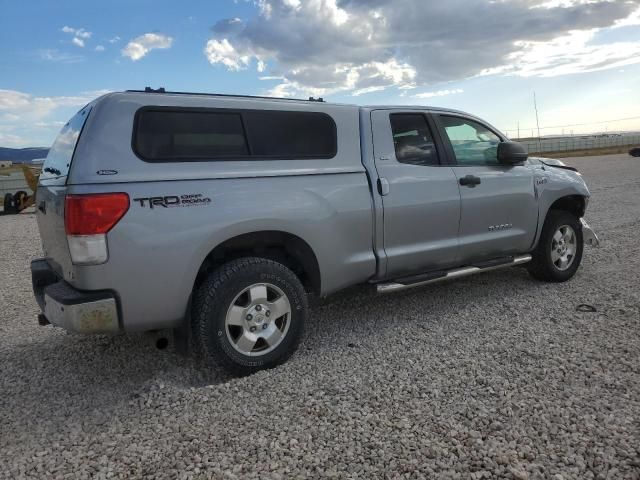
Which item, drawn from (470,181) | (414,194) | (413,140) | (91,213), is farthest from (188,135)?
(470,181)

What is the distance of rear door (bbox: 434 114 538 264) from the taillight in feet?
9.90

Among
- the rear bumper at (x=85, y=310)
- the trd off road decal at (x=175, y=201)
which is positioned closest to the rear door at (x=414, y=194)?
the trd off road decal at (x=175, y=201)

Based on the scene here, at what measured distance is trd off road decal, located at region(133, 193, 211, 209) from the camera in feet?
9.91

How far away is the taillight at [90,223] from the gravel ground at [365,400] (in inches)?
38.7

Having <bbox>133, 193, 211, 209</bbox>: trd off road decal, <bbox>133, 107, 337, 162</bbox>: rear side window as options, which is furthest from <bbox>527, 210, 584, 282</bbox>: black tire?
<bbox>133, 193, 211, 209</bbox>: trd off road decal

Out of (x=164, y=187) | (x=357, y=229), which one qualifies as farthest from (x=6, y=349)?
(x=357, y=229)

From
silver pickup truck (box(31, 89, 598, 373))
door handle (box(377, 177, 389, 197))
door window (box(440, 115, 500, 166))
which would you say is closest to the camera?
silver pickup truck (box(31, 89, 598, 373))

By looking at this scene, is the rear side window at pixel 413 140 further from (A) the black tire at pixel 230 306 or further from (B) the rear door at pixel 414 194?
(A) the black tire at pixel 230 306

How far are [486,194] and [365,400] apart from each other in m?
2.57

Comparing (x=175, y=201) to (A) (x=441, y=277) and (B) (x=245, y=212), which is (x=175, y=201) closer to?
(B) (x=245, y=212)

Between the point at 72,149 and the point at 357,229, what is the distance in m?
2.08

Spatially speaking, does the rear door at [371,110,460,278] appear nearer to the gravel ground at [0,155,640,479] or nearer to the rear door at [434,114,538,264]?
the rear door at [434,114,538,264]

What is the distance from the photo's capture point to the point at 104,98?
3.12 metres

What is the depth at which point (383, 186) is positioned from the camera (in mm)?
4043
